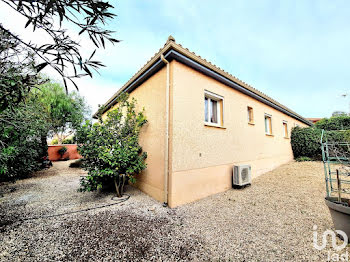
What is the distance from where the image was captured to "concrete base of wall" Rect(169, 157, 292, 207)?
3.78 m

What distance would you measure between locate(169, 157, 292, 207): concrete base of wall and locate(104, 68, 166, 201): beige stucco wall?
0.46 m

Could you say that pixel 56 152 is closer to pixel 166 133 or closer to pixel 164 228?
pixel 166 133

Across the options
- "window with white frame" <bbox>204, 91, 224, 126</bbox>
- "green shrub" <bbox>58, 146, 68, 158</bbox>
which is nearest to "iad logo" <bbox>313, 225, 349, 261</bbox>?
"window with white frame" <bbox>204, 91, 224, 126</bbox>

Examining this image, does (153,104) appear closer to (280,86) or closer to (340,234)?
(340,234)

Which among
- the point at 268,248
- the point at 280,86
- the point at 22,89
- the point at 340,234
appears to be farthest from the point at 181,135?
the point at 280,86

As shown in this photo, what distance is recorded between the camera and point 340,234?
2426 millimetres

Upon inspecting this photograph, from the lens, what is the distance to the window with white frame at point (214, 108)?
514 centimetres

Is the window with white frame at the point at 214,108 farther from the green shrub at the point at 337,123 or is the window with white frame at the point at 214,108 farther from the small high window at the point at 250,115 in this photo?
the green shrub at the point at 337,123

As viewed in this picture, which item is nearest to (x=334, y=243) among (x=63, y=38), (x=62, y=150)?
(x=63, y=38)

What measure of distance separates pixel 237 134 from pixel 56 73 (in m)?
6.03

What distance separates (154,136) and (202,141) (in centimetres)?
158

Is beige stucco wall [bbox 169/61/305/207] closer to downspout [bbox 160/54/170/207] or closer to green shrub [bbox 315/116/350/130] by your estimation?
downspout [bbox 160/54/170/207]

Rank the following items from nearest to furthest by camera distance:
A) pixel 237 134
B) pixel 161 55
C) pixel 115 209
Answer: pixel 115 209 < pixel 161 55 < pixel 237 134

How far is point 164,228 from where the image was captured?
9.41ft
